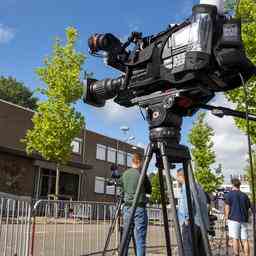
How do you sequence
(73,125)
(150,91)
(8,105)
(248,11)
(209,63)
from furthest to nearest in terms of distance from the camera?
1. (8,105)
2. (73,125)
3. (248,11)
4. (150,91)
5. (209,63)

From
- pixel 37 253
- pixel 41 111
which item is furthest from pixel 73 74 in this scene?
pixel 37 253

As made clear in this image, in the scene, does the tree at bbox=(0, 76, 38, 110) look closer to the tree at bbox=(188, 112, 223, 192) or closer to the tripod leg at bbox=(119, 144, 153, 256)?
the tree at bbox=(188, 112, 223, 192)

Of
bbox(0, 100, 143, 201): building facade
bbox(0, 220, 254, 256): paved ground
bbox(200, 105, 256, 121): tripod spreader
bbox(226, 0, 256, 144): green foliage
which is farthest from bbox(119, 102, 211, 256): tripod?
bbox(0, 100, 143, 201): building facade

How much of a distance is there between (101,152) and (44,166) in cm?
1175

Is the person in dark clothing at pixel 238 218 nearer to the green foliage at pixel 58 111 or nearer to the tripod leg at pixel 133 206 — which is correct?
the tripod leg at pixel 133 206

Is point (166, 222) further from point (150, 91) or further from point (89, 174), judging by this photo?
point (89, 174)

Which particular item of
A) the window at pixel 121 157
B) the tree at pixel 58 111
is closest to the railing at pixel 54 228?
the tree at pixel 58 111

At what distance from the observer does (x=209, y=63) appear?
268 cm

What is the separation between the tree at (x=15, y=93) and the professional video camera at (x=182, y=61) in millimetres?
51099

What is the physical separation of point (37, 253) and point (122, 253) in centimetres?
428

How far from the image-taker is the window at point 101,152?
133ft

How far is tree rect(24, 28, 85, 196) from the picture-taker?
20.7 m

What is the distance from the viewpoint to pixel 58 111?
2094 cm

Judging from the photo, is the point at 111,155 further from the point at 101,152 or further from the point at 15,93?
the point at 15,93
